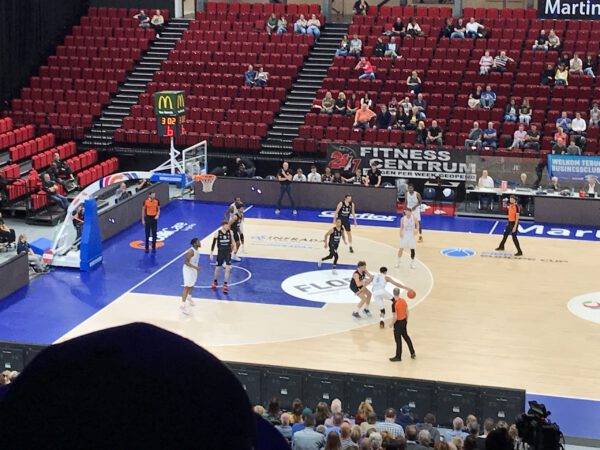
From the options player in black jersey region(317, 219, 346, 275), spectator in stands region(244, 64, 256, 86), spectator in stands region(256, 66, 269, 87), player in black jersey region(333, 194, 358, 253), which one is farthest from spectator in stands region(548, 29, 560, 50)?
player in black jersey region(317, 219, 346, 275)

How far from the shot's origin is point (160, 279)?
22.7 meters

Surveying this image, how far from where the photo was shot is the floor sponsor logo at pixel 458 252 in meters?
24.8

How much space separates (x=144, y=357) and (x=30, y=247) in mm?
23431

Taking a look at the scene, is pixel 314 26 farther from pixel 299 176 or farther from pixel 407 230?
pixel 407 230

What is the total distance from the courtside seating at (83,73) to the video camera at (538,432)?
2648cm

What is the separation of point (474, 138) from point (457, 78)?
360cm

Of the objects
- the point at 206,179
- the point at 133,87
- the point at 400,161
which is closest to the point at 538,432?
the point at 206,179

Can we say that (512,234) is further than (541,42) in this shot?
No

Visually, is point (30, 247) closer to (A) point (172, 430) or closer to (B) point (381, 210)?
(B) point (381, 210)

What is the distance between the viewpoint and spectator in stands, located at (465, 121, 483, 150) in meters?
30.6

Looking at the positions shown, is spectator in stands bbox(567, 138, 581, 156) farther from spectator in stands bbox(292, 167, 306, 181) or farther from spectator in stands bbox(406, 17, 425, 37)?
spectator in stands bbox(406, 17, 425, 37)

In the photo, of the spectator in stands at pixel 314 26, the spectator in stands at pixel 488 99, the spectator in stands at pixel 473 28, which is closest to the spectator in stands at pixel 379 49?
the spectator in stands at pixel 473 28

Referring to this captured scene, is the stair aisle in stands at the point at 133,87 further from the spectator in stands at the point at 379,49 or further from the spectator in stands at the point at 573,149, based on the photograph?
the spectator in stands at the point at 573,149

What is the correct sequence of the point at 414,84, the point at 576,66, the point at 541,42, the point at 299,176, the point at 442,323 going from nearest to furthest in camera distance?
the point at 442,323
the point at 299,176
the point at 576,66
the point at 414,84
the point at 541,42
